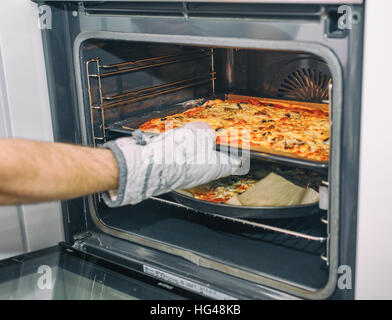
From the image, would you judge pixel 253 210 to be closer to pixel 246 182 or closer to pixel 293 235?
pixel 293 235

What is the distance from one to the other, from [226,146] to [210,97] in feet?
2.32

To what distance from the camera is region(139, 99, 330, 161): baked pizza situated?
155 cm

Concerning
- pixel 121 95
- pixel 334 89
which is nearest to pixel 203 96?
pixel 121 95

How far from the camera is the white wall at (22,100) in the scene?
4.96 ft

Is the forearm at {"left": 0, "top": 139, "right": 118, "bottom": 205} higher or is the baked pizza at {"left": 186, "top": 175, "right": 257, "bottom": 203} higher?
the forearm at {"left": 0, "top": 139, "right": 118, "bottom": 205}

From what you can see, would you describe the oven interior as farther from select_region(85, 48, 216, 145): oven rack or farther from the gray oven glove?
the gray oven glove

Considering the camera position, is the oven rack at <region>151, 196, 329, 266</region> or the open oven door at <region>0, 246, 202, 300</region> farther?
the oven rack at <region>151, 196, 329, 266</region>

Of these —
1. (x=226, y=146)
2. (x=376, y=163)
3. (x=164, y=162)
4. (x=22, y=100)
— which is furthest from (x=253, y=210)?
(x=22, y=100)

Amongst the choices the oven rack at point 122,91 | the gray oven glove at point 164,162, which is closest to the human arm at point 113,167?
the gray oven glove at point 164,162

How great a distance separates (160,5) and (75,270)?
839mm

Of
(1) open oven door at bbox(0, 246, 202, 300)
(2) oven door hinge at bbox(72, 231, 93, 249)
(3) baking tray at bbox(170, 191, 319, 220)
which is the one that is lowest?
(1) open oven door at bbox(0, 246, 202, 300)

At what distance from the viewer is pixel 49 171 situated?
1092 mm

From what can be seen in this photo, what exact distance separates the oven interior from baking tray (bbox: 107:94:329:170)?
0.01m

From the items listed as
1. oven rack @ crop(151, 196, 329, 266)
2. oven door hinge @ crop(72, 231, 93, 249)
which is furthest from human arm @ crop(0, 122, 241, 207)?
oven door hinge @ crop(72, 231, 93, 249)
